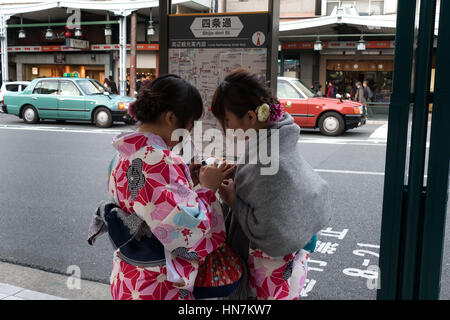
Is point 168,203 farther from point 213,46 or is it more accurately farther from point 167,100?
point 213,46

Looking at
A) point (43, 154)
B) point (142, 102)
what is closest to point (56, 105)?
point (43, 154)

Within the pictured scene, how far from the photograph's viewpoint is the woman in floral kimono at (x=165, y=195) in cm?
158

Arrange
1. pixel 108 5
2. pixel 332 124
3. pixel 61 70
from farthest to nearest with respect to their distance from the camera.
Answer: pixel 61 70
pixel 108 5
pixel 332 124

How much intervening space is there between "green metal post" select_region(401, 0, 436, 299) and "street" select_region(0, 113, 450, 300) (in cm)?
146

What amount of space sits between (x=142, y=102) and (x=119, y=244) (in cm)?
52

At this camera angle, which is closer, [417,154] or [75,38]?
[417,154]

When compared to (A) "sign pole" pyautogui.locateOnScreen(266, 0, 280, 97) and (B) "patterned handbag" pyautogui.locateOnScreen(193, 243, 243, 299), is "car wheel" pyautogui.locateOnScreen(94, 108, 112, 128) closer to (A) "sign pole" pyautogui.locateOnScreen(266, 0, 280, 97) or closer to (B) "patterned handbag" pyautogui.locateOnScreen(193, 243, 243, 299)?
(A) "sign pole" pyautogui.locateOnScreen(266, 0, 280, 97)

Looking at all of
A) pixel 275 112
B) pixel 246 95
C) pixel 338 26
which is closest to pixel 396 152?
pixel 275 112

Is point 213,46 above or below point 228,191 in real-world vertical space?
above

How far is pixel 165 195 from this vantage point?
1563 millimetres

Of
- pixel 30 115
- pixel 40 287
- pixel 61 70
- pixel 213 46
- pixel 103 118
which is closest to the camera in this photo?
pixel 213 46

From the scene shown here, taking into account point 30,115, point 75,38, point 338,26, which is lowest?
point 30,115

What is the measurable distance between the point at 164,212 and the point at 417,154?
1072 mm

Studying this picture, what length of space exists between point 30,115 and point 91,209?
1057 cm
